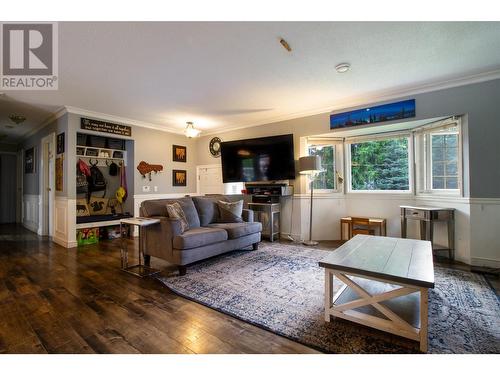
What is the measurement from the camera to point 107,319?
1829 millimetres

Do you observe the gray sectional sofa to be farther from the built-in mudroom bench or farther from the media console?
the built-in mudroom bench

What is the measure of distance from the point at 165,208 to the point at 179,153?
315cm

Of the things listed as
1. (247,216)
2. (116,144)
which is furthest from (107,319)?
(116,144)

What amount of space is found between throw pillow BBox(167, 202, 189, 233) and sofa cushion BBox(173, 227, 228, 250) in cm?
13

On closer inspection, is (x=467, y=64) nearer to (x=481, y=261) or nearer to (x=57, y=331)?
(x=481, y=261)

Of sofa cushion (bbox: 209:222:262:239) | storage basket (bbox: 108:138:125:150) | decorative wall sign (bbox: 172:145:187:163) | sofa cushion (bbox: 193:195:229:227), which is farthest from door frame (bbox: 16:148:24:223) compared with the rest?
sofa cushion (bbox: 209:222:262:239)

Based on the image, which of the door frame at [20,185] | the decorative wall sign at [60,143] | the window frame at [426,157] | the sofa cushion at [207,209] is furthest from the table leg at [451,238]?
the door frame at [20,185]

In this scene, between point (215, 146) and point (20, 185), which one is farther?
point (20, 185)

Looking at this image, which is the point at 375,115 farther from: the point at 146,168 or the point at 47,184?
the point at 47,184

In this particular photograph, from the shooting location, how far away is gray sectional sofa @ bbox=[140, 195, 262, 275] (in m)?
2.78

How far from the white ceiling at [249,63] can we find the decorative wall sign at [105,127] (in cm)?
29

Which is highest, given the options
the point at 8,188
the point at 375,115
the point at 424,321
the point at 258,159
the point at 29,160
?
the point at 375,115

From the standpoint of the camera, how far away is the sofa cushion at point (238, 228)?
3361 millimetres

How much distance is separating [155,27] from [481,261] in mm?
4630
